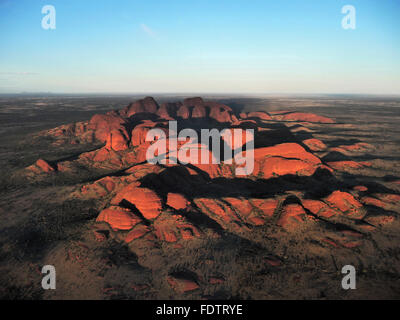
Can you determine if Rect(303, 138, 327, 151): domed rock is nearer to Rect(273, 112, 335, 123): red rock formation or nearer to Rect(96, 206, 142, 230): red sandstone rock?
Rect(96, 206, 142, 230): red sandstone rock

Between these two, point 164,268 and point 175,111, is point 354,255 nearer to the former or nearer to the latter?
point 164,268

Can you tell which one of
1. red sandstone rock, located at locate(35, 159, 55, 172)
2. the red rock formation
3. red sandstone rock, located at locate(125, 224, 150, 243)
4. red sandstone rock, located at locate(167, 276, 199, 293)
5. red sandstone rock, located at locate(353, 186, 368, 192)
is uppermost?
the red rock formation

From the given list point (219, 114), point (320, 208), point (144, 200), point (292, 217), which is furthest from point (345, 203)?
point (219, 114)

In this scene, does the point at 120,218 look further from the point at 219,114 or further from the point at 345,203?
the point at 219,114

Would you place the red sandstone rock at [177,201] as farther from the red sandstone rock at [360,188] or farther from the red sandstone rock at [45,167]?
the red sandstone rock at [45,167]

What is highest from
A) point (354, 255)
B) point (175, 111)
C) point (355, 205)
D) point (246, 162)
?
point (175, 111)

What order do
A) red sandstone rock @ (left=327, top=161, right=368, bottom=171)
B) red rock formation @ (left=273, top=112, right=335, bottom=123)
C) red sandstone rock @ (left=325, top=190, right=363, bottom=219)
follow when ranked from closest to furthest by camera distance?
red sandstone rock @ (left=325, top=190, right=363, bottom=219) → red sandstone rock @ (left=327, top=161, right=368, bottom=171) → red rock formation @ (left=273, top=112, right=335, bottom=123)

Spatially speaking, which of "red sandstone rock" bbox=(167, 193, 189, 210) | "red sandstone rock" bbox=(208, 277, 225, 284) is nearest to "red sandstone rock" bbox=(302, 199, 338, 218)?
"red sandstone rock" bbox=(208, 277, 225, 284)

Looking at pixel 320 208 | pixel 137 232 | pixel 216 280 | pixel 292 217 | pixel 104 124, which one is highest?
pixel 104 124

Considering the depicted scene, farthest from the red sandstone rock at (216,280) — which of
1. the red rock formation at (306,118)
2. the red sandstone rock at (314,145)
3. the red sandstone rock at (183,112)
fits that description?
the red rock formation at (306,118)

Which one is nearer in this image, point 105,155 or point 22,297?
point 22,297
